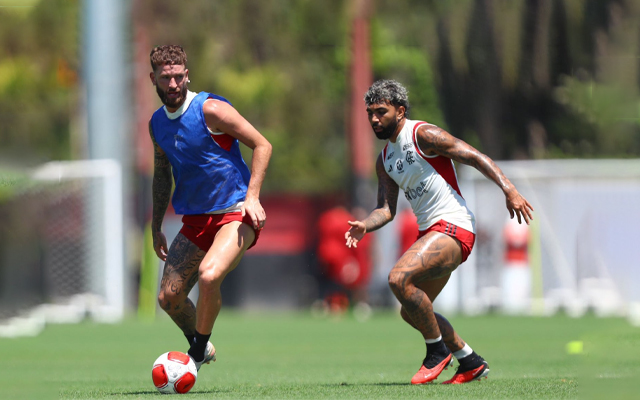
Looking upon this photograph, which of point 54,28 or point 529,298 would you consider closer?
point 529,298

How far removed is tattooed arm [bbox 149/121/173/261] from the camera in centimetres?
816

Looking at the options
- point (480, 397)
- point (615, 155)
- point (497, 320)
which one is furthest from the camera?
point (615, 155)

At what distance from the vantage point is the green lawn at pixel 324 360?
7.18m

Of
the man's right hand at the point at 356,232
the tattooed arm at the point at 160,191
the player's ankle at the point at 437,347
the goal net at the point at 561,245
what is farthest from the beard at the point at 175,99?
the goal net at the point at 561,245

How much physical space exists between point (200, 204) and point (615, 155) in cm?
1835

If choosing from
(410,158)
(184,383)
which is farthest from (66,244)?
(184,383)

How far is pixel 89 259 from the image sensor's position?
21797 mm

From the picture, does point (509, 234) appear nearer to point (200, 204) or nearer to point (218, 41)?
point (200, 204)

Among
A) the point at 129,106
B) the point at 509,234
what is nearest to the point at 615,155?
the point at 509,234

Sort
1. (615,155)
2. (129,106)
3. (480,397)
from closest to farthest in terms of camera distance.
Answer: (480,397) < (615,155) < (129,106)

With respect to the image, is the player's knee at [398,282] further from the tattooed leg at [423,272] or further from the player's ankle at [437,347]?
the player's ankle at [437,347]

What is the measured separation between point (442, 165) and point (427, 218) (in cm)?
43

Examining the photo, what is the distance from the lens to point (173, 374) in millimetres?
7250

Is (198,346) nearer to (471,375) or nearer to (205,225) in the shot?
(205,225)
